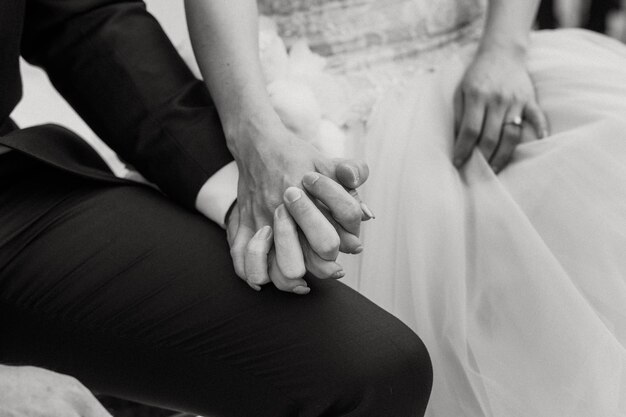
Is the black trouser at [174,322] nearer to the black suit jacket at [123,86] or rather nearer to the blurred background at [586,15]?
the black suit jacket at [123,86]

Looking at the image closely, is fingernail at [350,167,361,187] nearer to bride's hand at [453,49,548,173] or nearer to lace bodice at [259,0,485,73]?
bride's hand at [453,49,548,173]

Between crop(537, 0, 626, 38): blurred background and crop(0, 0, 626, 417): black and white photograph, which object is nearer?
crop(0, 0, 626, 417): black and white photograph

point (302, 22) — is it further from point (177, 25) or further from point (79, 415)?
point (177, 25)

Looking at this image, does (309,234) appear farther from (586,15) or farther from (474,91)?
(586,15)

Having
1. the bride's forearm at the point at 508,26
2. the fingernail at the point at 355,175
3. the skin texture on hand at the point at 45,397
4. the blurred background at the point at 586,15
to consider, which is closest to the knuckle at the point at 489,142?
the bride's forearm at the point at 508,26

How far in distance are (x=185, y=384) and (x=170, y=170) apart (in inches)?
8.8

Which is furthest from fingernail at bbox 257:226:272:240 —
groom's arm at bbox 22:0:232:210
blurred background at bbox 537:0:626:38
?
blurred background at bbox 537:0:626:38

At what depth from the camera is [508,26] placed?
36.4 inches

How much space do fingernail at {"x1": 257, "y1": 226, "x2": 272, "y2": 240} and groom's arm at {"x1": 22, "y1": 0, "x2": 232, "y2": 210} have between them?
0.42 feet

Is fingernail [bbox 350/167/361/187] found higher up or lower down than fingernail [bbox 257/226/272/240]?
higher up

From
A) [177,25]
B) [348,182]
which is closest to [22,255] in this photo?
[348,182]

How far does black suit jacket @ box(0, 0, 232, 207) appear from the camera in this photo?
29.7 inches

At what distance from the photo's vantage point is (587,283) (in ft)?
2.30

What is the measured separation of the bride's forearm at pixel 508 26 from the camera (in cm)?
91
